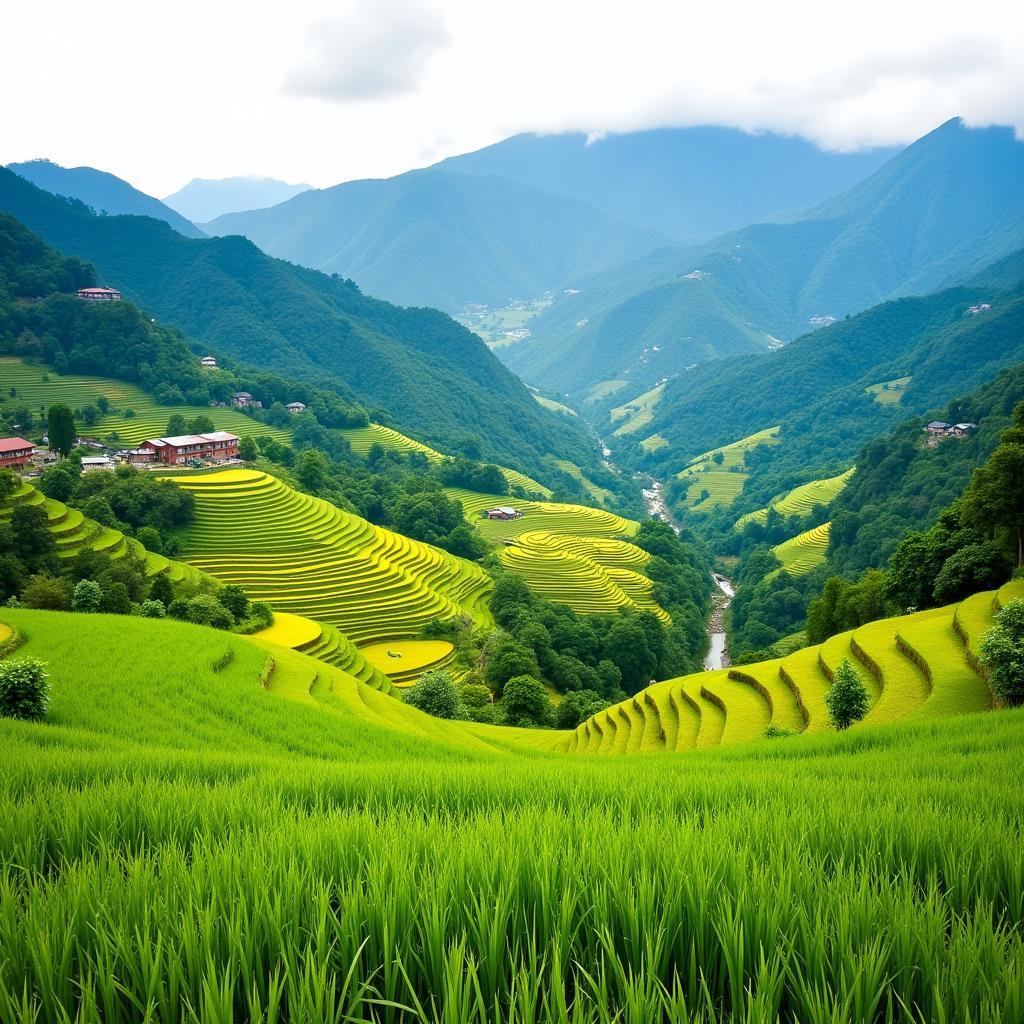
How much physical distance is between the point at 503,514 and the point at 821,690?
192ft

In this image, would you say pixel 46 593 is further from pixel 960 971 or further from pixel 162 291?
pixel 162 291

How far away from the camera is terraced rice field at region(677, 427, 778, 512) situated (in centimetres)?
11100

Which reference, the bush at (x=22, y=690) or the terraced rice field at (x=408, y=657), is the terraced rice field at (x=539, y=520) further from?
the bush at (x=22, y=690)

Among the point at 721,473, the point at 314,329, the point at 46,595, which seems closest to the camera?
the point at 46,595

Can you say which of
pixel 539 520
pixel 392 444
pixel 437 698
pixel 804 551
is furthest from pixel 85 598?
pixel 804 551

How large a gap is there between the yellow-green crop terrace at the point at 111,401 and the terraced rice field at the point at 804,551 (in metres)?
59.9

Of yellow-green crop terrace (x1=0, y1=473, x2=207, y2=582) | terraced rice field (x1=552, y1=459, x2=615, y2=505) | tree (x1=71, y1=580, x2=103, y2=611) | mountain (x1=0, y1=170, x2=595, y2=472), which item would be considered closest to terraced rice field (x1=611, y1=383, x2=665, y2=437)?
mountain (x1=0, y1=170, x2=595, y2=472)

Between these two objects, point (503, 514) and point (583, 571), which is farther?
point (503, 514)

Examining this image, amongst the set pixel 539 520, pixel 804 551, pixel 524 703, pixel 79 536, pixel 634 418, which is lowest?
pixel 524 703

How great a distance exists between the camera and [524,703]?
104ft

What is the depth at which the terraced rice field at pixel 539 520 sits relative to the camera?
72500mm

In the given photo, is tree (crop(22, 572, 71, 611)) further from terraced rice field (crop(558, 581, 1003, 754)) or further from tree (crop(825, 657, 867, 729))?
tree (crop(825, 657, 867, 729))

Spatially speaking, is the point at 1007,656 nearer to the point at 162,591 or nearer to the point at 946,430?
the point at 162,591

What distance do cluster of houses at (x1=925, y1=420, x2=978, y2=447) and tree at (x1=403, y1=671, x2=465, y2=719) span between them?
6611cm
